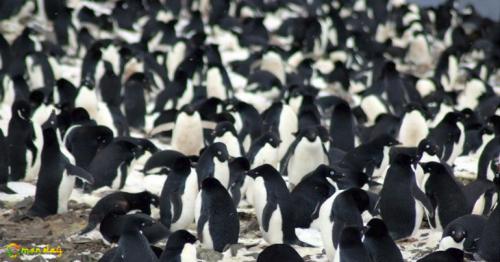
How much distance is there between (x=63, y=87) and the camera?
508 inches

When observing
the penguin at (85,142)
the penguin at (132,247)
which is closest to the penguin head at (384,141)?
the penguin at (85,142)

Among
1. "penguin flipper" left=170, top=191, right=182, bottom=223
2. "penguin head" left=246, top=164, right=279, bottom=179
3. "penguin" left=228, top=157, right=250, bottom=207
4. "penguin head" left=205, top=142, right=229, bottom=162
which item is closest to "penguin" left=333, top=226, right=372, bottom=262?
"penguin head" left=246, top=164, right=279, bottom=179

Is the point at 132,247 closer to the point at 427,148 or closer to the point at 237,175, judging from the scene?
the point at 237,175

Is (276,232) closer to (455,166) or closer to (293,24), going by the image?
(455,166)

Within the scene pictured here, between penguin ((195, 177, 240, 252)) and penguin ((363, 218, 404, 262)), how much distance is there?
4.57 ft

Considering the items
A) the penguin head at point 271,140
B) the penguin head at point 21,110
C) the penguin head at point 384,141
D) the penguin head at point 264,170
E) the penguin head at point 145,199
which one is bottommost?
the penguin head at point 145,199

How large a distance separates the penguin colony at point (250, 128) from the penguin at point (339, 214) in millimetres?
15

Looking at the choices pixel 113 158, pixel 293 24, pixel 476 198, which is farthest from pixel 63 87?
pixel 293 24

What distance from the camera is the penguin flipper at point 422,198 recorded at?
7.94m

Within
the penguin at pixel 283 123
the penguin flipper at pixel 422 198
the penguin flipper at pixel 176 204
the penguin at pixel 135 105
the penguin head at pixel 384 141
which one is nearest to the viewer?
the penguin flipper at pixel 422 198

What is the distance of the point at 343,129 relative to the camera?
38.4ft

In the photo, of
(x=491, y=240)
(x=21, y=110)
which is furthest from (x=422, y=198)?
(x=21, y=110)

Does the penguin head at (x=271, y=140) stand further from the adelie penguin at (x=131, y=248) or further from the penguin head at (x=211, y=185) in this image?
the adelie penguin at (x=131, y=248)

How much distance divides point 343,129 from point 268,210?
396 centimetres
